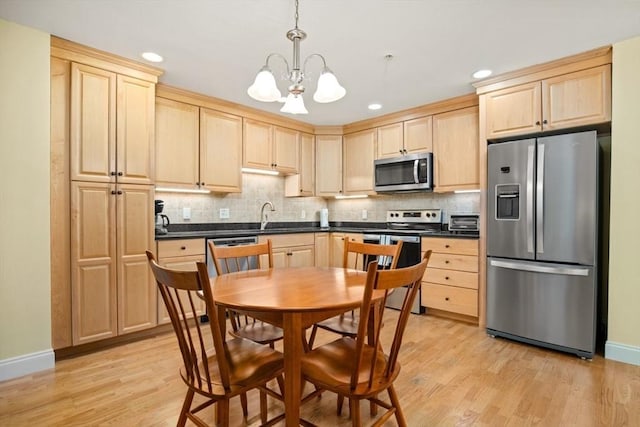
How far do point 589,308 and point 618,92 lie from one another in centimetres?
159

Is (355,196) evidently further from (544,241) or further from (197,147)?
(544,241)

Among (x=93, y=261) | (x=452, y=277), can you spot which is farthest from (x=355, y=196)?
(x=93, y=261)

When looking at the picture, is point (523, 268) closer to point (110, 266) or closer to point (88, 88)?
point (110, 266)

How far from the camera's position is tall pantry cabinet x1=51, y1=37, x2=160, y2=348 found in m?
2.52

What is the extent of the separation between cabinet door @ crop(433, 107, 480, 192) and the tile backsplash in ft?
1.11

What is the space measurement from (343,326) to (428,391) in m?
0.66

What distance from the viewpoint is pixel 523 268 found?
2.84 m

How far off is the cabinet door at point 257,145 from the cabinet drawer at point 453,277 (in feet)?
7.34

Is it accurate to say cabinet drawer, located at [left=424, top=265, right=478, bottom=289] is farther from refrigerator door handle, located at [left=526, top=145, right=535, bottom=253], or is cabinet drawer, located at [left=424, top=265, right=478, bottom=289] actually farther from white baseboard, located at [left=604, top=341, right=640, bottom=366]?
white baseboard, located at [left=604, top=341, right=640, bottom=366]

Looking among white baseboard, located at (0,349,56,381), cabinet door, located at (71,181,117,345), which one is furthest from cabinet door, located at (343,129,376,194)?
white baseboard, located at (0,349,56,381)

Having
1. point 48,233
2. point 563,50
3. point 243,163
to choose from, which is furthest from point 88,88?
point 563,50

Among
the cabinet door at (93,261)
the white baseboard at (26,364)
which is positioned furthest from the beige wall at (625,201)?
the white baseboard at (26,364)

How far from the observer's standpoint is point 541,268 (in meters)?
2.74

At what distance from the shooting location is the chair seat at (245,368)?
4.43 ft
